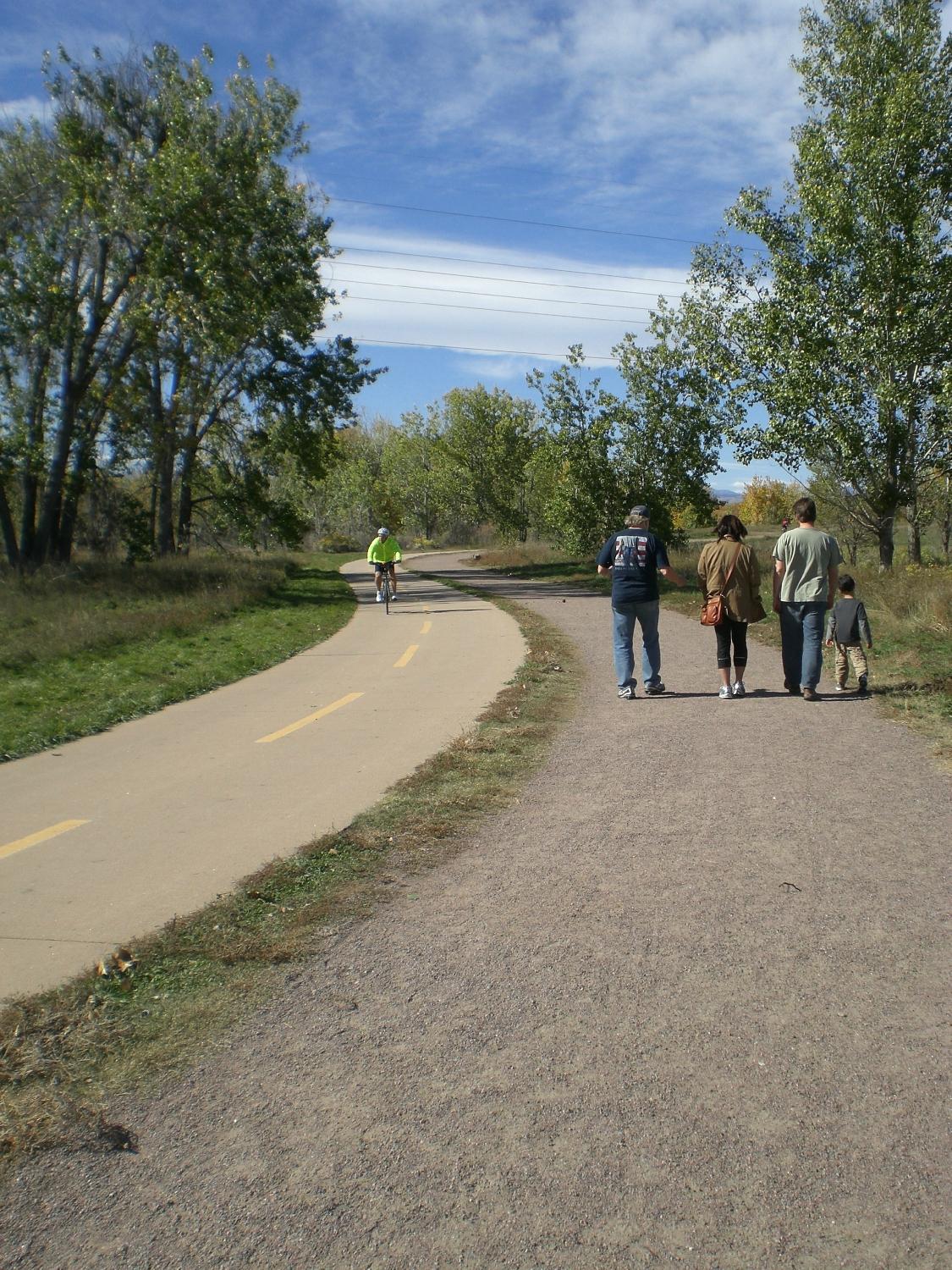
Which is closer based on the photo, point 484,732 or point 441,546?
point 484,732

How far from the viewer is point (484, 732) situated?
9.07m

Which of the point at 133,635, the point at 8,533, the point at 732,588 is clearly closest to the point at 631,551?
the point at 732,588

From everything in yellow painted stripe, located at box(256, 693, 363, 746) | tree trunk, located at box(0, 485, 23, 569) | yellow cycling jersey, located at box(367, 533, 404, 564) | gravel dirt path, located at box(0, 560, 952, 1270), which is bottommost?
gravel dirt path, located at box(0, 560, 952, 1270)

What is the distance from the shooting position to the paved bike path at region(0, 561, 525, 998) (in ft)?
16.6

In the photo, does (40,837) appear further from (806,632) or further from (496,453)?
(496,453)

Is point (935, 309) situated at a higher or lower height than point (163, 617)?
higher

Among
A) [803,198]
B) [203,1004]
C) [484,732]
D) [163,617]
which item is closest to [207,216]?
[163,617]

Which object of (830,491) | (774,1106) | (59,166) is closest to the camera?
(774,1106)

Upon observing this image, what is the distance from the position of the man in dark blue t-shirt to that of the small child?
68.7 inches

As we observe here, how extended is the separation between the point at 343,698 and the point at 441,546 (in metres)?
84.5

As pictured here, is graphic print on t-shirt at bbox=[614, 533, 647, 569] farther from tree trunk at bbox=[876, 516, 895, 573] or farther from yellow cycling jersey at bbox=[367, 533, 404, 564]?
tree trunk at bbox=[876, 516, 895, 573]

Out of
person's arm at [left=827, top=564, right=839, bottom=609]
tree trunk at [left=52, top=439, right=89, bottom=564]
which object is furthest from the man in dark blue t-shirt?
tree trunk at [left=52, top=439, right=89, bottom=564]

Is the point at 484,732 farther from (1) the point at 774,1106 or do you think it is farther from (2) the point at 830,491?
(2) the point at 830,491

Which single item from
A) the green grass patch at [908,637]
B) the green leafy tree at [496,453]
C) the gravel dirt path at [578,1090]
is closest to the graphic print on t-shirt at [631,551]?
the green grass patch at [908,637]
